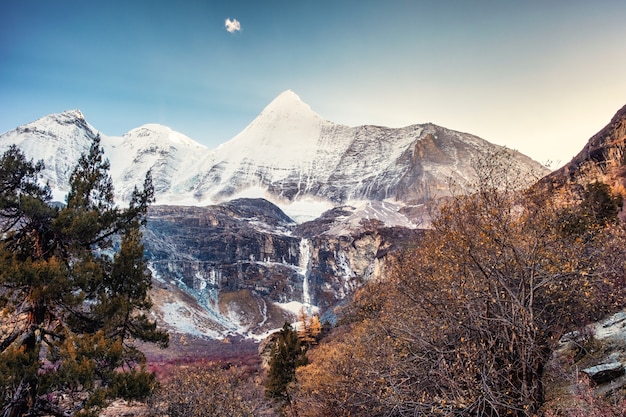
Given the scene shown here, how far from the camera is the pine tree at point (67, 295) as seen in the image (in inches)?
391

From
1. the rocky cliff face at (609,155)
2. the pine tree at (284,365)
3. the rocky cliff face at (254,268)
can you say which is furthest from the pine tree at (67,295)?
the rocky cliff face at (254,268)

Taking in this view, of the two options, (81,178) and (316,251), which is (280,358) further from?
(316,251)

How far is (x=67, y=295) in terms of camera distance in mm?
11094

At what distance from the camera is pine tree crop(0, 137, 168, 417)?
9.93 meters

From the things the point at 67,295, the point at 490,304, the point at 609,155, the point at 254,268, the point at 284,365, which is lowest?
the point at 254,268

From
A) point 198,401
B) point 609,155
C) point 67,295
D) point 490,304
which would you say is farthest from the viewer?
point 609,155

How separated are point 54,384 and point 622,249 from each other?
50.9ft

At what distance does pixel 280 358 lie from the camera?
24.5 metres

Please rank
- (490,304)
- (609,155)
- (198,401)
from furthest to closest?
1. (609,155)
2. (198,401)
3. (490,304)

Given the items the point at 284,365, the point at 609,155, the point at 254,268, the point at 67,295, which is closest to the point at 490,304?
the point at 67,295

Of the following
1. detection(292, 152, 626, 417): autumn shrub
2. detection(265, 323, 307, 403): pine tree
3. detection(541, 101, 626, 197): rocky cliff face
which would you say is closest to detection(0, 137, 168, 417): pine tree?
detection(292, 152, 626, 417): autumn shrub

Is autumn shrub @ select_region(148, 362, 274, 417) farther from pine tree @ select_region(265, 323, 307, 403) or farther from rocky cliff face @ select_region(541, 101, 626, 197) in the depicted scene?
rocky cliff face @ select_region(541, 101, 626, 197)

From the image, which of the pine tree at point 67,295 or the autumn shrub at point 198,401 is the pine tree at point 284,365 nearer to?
the autumn shrub at point 198,401

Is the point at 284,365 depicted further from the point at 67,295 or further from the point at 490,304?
the point at 490,304
